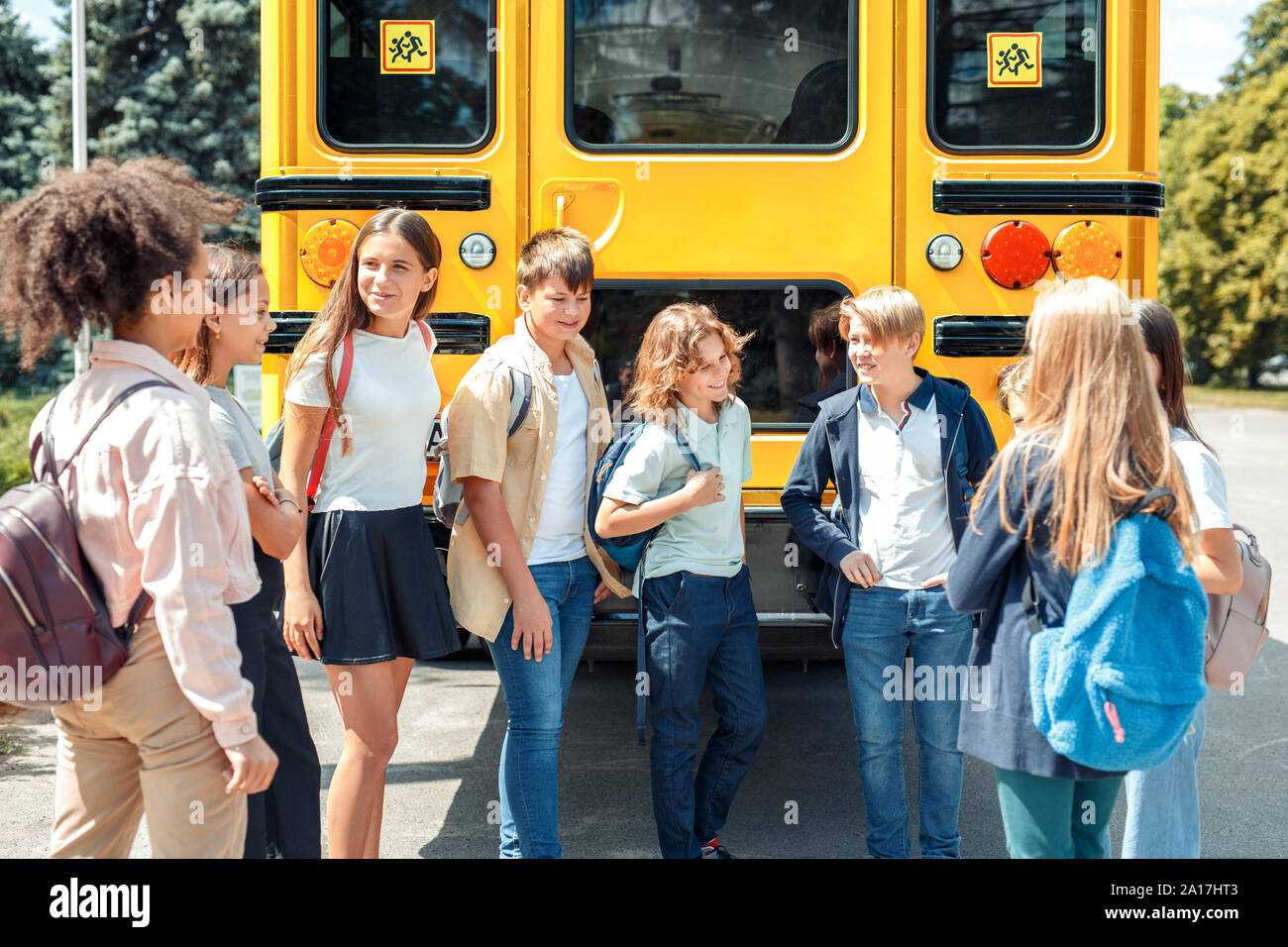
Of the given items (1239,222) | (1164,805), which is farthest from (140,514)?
(1239,222)

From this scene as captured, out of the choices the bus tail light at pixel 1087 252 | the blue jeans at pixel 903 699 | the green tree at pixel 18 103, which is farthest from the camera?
the green tree at pixel 18 103

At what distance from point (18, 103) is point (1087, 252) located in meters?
16.8

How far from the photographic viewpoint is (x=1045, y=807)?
2203 millimetres

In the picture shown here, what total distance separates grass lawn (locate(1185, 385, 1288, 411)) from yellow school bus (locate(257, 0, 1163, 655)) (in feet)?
95.0

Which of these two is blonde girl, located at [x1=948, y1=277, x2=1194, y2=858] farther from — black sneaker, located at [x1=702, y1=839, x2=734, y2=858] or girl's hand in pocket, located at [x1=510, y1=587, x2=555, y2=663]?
black sneaker, located at [x1=702, y1=839, x2=734, y2=858]

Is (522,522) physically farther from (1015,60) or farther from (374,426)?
(1015,60)

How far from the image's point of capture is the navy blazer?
2953mm

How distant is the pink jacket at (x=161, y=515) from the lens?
1838 millimetres

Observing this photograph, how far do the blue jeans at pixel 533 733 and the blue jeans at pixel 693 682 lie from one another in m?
0.28

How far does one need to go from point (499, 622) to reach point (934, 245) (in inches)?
64.9

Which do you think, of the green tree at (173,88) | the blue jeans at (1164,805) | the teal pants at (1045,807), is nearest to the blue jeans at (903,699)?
the blue jeans at (1164,805)

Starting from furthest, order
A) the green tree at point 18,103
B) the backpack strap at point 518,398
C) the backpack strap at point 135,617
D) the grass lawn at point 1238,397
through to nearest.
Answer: the grass lawn at point 1238,397 → the green tree at point 18,103 → the backpack strap at point 518,398 → the backpack strap at point 135,617

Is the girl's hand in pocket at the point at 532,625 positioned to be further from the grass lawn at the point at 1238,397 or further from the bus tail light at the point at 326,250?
the grass lawn at the point at 1238,397
